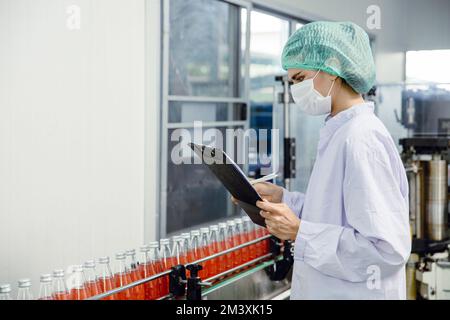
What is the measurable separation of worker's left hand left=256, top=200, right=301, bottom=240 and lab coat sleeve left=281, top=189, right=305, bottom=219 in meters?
0.24

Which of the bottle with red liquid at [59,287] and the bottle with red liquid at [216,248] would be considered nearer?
the bottle with red liquid at [59,287]

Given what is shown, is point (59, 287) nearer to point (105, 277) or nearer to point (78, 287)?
point (78, 287)

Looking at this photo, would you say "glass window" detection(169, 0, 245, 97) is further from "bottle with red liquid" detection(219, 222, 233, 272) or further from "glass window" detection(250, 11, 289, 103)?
"bottle with red liquid" detection(219, 222, 233, 272)

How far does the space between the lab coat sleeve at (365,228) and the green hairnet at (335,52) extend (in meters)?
0.23

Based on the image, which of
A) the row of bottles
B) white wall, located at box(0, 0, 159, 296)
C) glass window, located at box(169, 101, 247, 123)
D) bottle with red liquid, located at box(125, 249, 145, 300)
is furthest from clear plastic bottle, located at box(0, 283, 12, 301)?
glass window, located at box(169, 101, 247, 123)

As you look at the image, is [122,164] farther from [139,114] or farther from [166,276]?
[166,276]

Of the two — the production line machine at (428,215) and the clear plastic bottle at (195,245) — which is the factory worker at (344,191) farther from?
the production line machine at (428,215)

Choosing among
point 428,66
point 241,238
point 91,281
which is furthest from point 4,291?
point 428,66

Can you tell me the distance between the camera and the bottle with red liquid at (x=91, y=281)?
1.55 m

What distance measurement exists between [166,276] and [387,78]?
373cm

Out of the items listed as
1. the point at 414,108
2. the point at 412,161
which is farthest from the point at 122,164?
the point at 414,108

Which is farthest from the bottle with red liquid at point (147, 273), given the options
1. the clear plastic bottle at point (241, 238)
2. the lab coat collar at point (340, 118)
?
the lab coat collar at point (340, 118)

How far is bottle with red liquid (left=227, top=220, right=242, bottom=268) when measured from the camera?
2.11 metres

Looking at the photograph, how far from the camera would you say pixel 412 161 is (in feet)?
10.8
